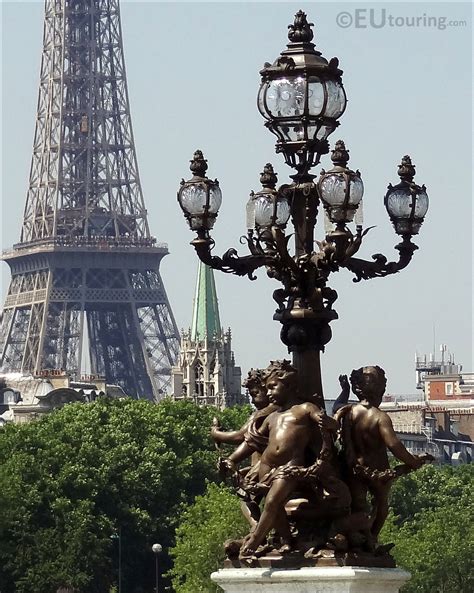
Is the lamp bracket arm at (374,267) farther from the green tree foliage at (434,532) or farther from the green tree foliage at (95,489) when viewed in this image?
the green tree foliage at (95,489)

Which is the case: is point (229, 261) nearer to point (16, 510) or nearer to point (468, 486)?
point (16, 510)

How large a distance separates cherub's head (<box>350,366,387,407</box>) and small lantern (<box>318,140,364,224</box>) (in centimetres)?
139

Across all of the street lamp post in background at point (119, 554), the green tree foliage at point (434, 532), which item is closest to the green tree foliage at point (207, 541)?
the green tree foliage at point (434, 532)

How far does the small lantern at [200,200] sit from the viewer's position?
27.3 m

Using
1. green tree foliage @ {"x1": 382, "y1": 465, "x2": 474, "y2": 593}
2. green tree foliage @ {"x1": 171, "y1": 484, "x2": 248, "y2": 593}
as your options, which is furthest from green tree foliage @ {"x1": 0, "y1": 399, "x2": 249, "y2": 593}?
green tree foliage @ {"x1": 171, "y1": 484, "x2": 248, "y2": 593}

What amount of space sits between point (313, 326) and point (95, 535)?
87196 mm

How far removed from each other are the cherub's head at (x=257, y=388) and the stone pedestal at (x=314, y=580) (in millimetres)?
1743

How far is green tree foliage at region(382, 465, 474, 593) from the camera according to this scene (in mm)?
97125

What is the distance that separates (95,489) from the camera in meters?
118

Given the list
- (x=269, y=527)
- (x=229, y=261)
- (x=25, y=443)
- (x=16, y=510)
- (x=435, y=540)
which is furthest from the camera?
(x=25, y=443)

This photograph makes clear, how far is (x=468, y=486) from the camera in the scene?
133500 millimetres

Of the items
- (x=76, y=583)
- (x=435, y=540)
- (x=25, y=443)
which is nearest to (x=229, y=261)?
(x=435, y=540)

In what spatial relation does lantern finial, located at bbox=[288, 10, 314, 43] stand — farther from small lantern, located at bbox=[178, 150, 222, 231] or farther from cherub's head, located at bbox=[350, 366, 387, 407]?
cherub's head, located at bbox=[350, 366, 387, 407]

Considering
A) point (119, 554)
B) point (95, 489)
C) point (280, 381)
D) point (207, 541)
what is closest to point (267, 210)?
point (280, 381)
